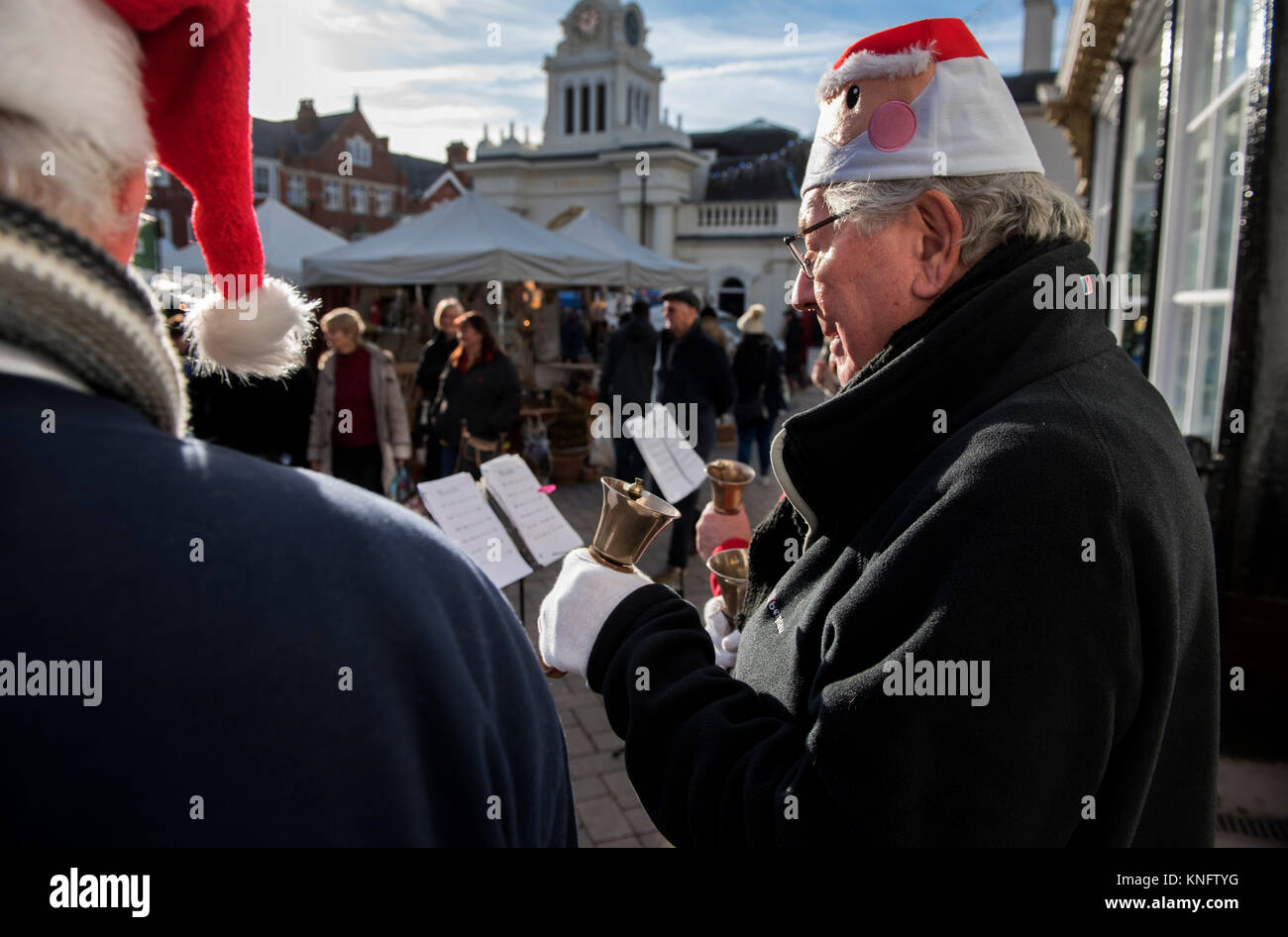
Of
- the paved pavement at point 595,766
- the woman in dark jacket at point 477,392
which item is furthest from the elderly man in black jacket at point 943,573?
the woman in dark jacket at point 477,392

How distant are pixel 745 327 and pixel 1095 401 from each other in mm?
8037

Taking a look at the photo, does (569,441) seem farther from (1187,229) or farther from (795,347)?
(795,347)

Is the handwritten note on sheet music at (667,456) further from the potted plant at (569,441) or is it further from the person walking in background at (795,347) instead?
the person walking in background at (795,347)

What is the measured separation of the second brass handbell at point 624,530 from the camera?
5.33ft

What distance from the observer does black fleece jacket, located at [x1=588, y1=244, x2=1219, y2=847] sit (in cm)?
100

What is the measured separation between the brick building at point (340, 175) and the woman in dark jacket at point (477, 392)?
4060 cm

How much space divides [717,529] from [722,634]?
17.1 inches

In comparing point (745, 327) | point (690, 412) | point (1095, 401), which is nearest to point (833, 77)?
point (1095, 401)

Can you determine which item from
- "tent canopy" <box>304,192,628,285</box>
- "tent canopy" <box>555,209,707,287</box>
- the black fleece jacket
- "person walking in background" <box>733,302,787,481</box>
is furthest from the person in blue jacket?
"tent canopy" <box>555,209,707,287</box>

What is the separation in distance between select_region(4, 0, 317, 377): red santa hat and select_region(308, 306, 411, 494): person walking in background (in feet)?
16.6

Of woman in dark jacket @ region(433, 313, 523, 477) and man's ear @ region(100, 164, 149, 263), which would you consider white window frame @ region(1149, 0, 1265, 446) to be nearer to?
man's ear @ region(100, 164, 149, 263)

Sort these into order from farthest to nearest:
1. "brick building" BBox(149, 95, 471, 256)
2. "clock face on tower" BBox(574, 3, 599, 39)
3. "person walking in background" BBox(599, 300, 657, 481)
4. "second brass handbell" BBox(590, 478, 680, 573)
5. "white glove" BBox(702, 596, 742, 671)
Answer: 1. "brick building" BBox(149, 95, 471, 256)
2. "clock face on tower" BBox(574, 3, 599, 39)
3. "person walking in background" BBox(599, 300, 657, 481)
4. "white glove" BBox(702, 596, 742, 671)
5. "second brass handbell" BBox(590, 478, 680, 573)

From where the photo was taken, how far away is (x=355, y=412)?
589 centimetres
